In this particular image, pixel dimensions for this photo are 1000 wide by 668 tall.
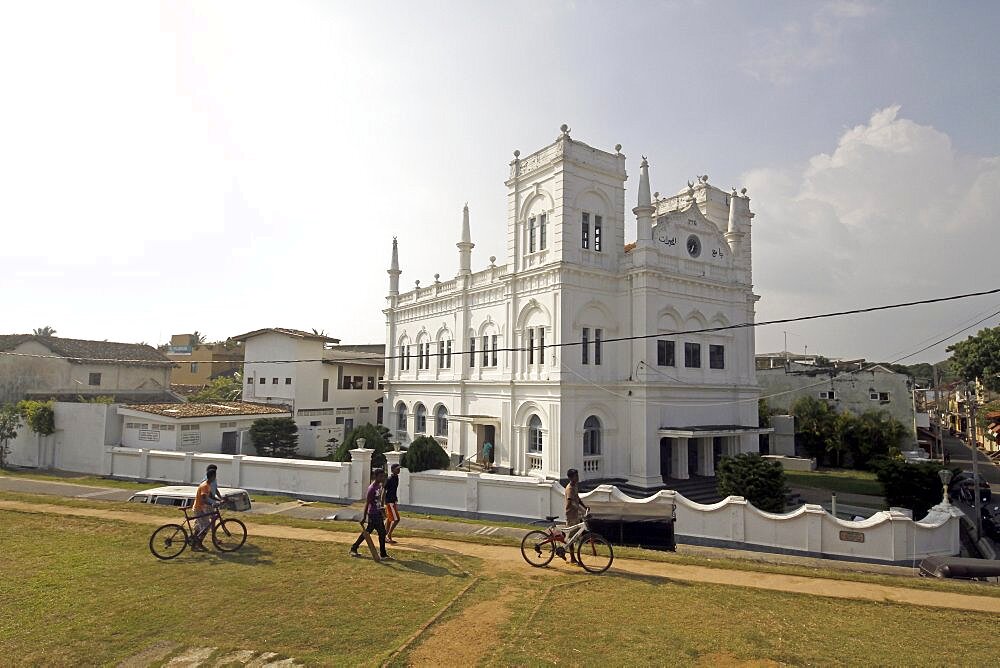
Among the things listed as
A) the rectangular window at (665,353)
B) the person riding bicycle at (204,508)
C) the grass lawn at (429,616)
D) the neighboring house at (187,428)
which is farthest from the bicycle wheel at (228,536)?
the rectangular window at (665,353)

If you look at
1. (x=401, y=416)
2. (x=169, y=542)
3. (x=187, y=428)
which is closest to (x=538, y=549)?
(x=169, y=542)

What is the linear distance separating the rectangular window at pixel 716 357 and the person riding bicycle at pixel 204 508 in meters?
21.9

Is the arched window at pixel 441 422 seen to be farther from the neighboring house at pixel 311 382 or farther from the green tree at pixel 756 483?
the green tree at pixel 756 483

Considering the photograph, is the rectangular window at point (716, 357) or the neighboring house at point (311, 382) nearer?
the rectangular window at point (716, 357)

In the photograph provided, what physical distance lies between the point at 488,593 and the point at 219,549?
549 centimetres

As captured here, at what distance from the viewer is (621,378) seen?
24422mm

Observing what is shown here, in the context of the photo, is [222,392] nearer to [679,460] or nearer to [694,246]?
[679,460]

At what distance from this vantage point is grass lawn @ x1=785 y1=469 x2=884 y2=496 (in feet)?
89.6

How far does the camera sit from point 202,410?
2538 centimetres

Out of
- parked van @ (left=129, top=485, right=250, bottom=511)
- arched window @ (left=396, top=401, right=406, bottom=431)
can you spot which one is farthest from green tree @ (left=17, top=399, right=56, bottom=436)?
arched window @ (left=396, top=401, right=406, bottom=431)

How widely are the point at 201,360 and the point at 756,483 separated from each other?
52.0 meters

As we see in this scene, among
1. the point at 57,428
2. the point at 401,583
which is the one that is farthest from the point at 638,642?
the point at 57,428

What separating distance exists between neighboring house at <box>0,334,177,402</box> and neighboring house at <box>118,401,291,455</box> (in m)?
9.42

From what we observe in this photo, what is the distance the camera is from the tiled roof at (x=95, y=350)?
30.8 meters
